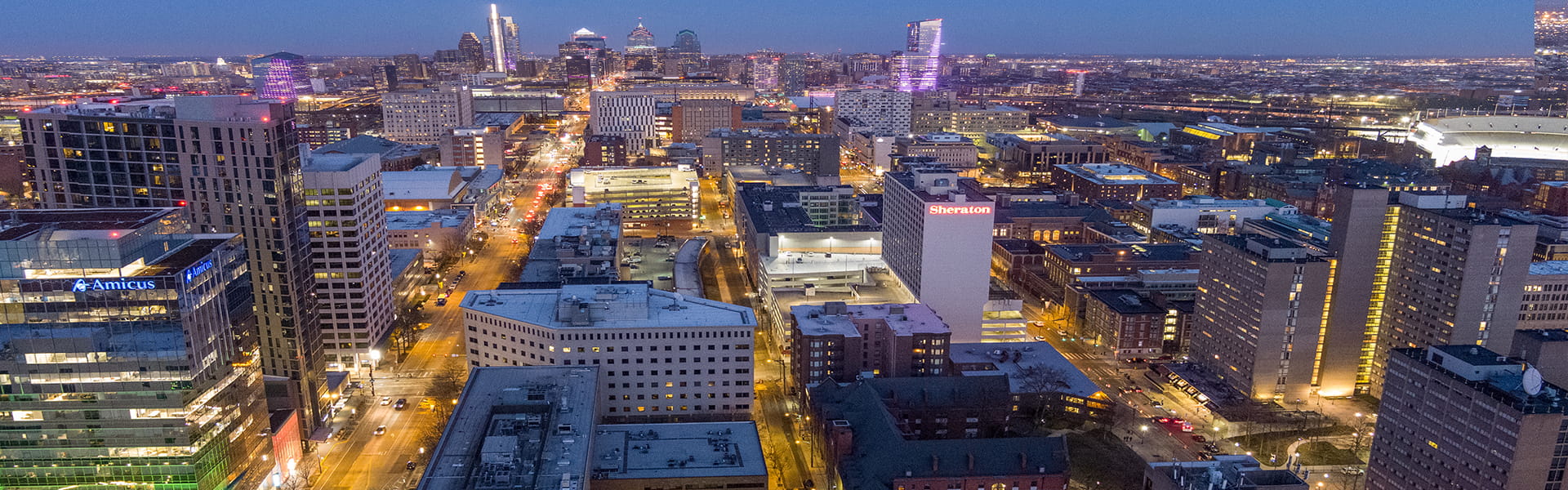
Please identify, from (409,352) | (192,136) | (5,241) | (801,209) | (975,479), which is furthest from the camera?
(801,209)

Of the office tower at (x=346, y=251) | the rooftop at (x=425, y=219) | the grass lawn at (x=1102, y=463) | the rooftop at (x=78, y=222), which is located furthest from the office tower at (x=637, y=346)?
the rooftop at (x=425, y=219)

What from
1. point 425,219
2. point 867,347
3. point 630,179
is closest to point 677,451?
point 867,347

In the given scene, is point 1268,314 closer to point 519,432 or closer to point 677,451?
point 677,451

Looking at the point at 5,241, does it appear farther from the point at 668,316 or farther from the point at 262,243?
the point at 668,316

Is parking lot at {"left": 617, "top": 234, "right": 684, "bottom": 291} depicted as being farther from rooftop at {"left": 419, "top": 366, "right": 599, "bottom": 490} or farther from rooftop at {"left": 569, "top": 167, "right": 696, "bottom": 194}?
rooftop at {"left": 419, "top": 366, "right": 599, "bottom": 490}

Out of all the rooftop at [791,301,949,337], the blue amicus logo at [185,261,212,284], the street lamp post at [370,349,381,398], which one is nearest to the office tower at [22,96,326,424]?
the street lamp post at [370,349,381,398]

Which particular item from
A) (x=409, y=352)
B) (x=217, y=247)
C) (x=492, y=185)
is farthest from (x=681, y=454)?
(x=492, y=185)
